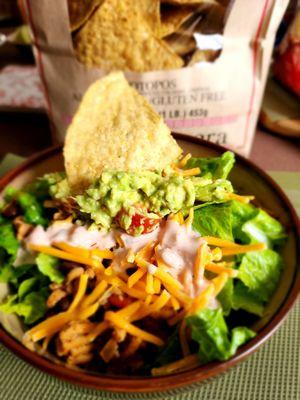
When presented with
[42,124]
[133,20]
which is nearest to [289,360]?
[133,20]

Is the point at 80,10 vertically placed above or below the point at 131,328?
above

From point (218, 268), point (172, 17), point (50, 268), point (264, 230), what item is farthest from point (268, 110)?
point (218, 268)

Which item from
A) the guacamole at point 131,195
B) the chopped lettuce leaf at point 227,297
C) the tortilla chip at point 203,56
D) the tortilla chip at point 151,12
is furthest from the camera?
the tortilla chip at point 203,56

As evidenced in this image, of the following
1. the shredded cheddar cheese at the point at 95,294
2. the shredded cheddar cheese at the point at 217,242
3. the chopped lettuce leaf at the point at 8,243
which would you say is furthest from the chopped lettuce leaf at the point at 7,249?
the shredded cheddar cheese at the point at 217,242

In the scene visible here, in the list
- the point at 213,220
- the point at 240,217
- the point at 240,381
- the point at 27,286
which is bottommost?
the point at 240,381

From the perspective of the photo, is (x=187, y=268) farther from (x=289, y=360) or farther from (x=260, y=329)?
(x=289, y=360)

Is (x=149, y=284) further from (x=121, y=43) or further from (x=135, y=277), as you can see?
(x=121, y=43)

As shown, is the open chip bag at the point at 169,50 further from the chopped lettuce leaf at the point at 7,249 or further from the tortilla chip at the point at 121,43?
the chopped lettuce leaf at the point at 7,249

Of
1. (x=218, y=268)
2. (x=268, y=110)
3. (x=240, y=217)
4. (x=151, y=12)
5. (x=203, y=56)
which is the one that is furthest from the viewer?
(x=268, y=110)
